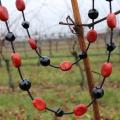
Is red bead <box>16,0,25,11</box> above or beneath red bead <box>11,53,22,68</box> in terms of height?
above

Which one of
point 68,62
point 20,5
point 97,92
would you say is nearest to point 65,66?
point 68,62

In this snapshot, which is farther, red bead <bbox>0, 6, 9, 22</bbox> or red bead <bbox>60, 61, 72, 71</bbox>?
red bead <bbox>60, 61, 72, 71</bbox>

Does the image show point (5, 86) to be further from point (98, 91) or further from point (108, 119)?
point (98, 91)

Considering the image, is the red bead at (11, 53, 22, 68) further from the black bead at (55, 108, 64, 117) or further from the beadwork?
the black bead at (55, 108, 64, 117)

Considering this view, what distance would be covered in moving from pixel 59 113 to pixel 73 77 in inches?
714

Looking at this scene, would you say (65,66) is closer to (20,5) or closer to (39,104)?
(39,104)

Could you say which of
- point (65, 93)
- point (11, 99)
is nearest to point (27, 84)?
point (11, 99)

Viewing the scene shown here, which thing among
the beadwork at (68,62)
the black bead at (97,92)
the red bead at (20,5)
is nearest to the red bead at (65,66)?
the beadwork at (68,62)

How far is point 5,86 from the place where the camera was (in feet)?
60.0

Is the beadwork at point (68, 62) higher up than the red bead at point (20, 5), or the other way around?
the red bead at point (20, 5)

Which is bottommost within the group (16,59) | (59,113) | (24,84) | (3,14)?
(59,113)

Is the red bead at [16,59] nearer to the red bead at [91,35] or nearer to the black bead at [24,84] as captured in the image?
the black bead at [24,84]

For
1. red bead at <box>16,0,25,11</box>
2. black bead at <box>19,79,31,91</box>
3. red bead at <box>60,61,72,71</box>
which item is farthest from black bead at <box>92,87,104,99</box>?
red bead at <box>16,0,25,11</box>

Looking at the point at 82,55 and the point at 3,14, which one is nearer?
the point at 3,14
